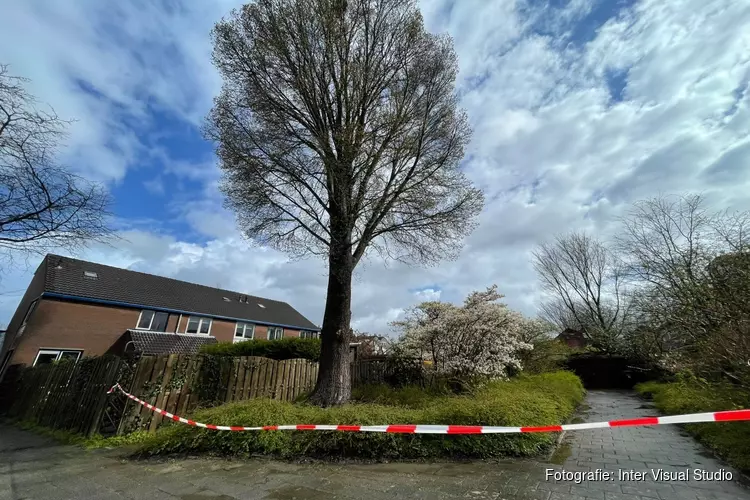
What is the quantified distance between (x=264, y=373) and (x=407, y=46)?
32.4ft

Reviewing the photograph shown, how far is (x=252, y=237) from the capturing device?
8.93 metres

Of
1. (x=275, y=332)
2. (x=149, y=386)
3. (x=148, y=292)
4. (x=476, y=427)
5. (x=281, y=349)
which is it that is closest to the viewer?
(x=476, y=427)

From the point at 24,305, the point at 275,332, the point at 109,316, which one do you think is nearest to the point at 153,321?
the point at 109,316

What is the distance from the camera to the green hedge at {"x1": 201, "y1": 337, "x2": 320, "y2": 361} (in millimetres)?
12070

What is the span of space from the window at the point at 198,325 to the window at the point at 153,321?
149 cm

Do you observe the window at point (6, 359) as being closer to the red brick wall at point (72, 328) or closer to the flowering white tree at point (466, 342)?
the red brick wall at point (72, 328)

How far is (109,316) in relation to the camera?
754 inches

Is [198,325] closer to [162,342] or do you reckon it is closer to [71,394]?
[162,342]

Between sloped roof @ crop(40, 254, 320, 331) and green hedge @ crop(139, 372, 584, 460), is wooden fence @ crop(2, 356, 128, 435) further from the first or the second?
sloped roof @ crop(40, 254, 320, 331)

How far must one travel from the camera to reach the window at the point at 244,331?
2603 cm

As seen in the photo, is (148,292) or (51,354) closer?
(51,354)

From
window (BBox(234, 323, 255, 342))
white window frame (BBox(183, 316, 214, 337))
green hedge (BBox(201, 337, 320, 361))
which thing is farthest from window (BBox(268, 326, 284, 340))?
green hedge (BBox(201, 337, 320, 361))

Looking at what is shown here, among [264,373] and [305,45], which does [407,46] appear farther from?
[264,373]

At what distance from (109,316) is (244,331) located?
939cm
